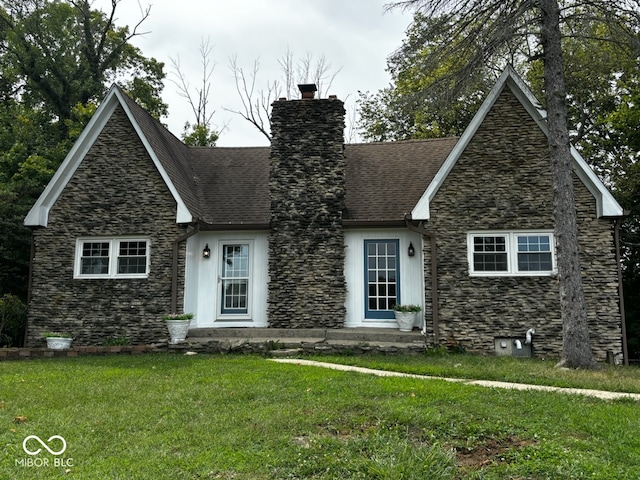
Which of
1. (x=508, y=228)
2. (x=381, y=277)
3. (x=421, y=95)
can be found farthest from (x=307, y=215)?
(x=508, y=228)

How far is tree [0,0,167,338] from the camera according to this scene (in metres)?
17.9

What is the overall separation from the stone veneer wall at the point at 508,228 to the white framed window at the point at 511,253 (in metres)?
0.16

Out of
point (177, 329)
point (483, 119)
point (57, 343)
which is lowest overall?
point (57, 343)

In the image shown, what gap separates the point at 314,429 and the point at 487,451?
1663mm

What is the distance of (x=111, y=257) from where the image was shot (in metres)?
11.6

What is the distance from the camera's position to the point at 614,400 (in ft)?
19.4

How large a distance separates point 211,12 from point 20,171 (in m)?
9.01

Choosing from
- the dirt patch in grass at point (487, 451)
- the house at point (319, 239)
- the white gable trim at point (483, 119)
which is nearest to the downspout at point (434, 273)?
the house at point (319, 239)

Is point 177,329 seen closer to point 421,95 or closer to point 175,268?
point 175,268

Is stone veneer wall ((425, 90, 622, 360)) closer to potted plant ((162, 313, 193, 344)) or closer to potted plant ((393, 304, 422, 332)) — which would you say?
potted plant ((393, 304, 422, 332))

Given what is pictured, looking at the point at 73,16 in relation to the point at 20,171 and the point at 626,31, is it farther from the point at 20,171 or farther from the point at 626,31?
the point at 626,31

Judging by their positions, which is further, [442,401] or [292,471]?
[442,401]

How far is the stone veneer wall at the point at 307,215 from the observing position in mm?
11523

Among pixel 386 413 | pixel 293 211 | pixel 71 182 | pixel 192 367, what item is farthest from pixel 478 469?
pixel 71 182
